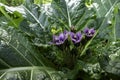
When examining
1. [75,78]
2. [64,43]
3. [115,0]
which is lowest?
[75,78]

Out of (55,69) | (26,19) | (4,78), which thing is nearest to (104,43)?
(55,69)

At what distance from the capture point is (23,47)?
4.56ft

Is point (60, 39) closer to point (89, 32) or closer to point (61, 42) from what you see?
point (61, 42)

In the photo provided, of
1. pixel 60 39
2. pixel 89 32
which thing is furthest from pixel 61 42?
pixel 89 32

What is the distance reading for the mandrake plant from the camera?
1290 mm

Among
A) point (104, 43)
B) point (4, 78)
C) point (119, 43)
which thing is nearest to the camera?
point (4, 78)

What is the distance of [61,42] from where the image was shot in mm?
1342

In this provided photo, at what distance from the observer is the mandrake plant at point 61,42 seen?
1290 millimetres

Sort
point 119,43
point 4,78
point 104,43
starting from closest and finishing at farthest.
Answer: point 4,78 → point 119,43 → point 104,43

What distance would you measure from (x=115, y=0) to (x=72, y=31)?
1.08ft

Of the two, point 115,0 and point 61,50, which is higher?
point 115,0

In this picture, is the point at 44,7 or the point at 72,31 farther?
the point at 44,7

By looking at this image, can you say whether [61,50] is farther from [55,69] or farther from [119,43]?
[119,43]

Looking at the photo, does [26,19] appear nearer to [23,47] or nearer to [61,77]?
[23,47]
